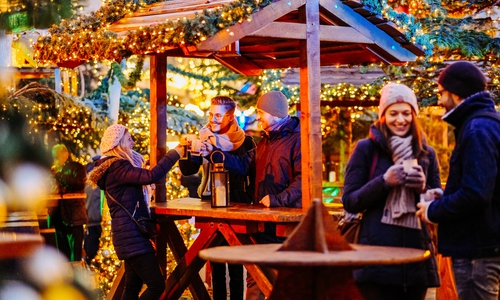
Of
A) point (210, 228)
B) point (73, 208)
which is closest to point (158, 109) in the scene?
point (210, 228)

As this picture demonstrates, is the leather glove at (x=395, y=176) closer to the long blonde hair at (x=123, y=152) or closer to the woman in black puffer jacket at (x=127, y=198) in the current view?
the woman in black puffer jacket at (x=127, y=198)

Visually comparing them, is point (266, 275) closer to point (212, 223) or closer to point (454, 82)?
point (212, 223)

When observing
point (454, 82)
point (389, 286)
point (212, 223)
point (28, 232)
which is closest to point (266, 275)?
point (212, 223)

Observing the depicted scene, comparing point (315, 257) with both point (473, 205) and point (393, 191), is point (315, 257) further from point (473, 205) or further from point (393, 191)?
point (473, 205)

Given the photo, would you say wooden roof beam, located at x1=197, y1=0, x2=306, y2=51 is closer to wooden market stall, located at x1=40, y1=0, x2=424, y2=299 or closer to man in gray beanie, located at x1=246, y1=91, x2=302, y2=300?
wooden market stall, located at x1=40, y1=0, x2=424, y2=299

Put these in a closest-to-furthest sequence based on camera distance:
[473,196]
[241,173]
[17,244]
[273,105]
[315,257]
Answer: [17,244], [315,257], [473,196], [273,105], [241,173]

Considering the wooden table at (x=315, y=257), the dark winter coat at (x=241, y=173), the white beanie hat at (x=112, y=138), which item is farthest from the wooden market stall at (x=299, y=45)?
the wooden table at (x=315, y=257)

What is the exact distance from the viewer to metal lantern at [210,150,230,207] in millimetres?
7051

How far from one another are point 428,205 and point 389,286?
0.53m

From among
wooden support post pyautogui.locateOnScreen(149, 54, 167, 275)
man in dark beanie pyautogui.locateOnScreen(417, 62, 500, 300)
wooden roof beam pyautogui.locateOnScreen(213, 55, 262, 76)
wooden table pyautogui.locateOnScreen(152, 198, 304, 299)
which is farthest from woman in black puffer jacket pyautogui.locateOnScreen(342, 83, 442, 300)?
wooden roof beam pyautogui.locateOnScreen(213, 55, 262, 76)

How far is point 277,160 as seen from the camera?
692 centimetres

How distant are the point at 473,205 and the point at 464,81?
29.4 inches

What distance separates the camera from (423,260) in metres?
4.39

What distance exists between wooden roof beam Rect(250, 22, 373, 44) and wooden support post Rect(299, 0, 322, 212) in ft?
0.32
